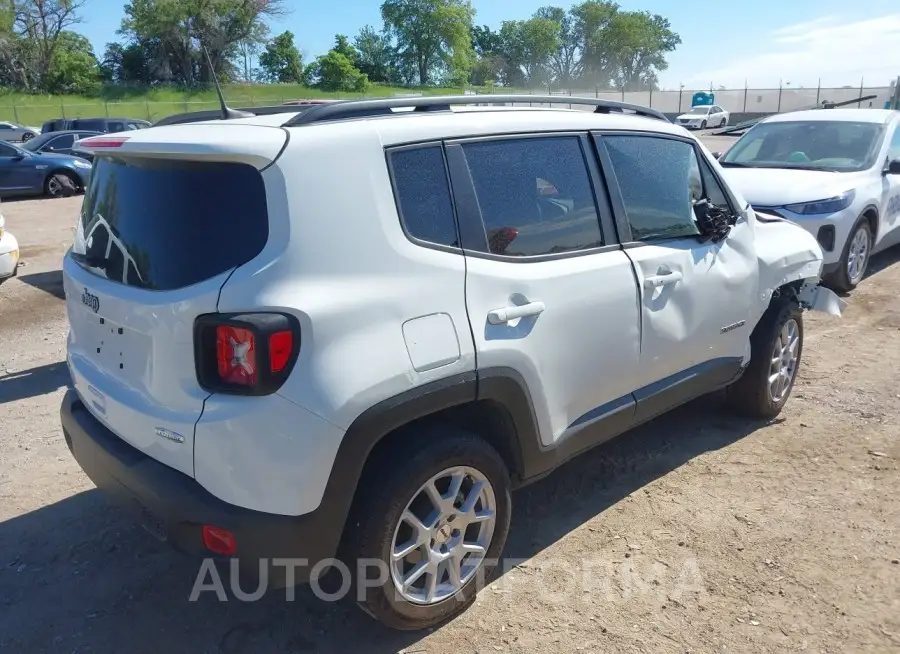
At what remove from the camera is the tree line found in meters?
65.1

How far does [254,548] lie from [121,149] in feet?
5.06

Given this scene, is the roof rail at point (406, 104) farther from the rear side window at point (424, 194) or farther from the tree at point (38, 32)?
the tree at point (38, 32)

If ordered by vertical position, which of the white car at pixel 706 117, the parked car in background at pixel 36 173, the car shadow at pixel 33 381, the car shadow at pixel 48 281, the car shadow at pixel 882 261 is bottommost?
the car shadow at pixel 33 381

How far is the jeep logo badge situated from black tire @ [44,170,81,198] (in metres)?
15.6

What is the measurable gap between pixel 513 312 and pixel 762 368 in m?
2.37

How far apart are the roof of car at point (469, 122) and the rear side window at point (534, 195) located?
0.06m

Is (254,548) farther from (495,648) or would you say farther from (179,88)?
(179,88)

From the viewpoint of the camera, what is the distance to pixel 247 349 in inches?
92.9

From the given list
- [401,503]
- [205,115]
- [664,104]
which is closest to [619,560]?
[401,503]

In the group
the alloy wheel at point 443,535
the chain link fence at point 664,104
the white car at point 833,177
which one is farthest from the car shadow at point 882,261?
the chain link fence at point 664,104

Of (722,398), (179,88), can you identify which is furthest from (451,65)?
(722,398)

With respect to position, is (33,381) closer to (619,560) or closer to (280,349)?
(280,349)

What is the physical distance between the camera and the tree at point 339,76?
7412cm

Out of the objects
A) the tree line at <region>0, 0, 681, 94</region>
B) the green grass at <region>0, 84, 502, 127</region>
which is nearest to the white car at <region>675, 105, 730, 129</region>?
the green grass at <region>0, 84, 502, 127</region>
